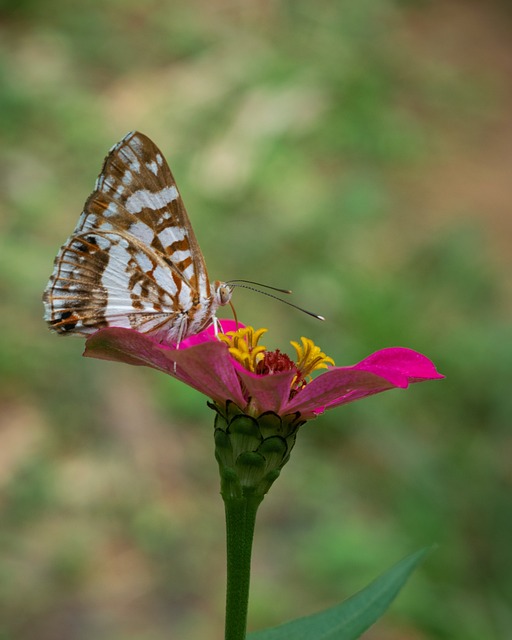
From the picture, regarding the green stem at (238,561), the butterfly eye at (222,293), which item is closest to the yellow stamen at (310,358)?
the butterfly eye at (222,293)

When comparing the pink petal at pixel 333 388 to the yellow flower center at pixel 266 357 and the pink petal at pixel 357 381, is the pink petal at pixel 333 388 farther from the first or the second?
the yellow flower center at pixel 266 357

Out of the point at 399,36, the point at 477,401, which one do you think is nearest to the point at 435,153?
the point at 399,36

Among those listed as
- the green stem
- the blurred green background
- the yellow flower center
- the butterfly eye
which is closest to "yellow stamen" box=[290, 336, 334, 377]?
the yellow flower center

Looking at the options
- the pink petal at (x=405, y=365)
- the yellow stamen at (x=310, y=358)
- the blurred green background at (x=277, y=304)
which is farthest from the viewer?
the blurred green background at (x=277, y=304)

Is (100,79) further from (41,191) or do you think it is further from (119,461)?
(119,461)

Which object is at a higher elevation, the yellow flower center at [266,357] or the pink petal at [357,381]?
the yellow flower center at [266,357]
